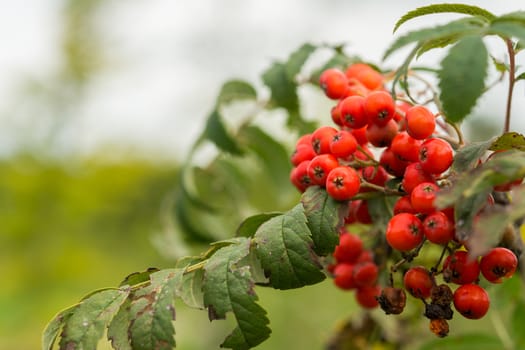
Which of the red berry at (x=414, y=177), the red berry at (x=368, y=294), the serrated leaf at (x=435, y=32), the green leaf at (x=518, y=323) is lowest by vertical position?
the green leaf at (x=518, y=323)

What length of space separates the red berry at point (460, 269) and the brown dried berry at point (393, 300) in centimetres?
11

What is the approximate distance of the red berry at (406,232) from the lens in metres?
1.14

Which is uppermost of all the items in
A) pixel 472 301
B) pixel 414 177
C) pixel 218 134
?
pixel 218 134

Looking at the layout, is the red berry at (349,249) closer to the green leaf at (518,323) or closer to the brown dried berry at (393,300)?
the brown dried berry at (393,300)

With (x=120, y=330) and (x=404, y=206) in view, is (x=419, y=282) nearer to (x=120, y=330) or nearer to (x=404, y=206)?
(x=404, y=206)

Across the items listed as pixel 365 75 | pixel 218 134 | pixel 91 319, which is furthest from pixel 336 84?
pixel 91 319

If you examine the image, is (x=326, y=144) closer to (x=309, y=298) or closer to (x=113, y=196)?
(x=113, y=196)

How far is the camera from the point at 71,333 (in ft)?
3.66

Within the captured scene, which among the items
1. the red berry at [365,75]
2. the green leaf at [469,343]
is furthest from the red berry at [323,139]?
the green leaf at [469,343]

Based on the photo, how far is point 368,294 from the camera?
5.15 feet

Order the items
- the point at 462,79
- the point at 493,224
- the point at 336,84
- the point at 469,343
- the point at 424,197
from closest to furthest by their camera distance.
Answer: the point at 493,224 → the point at 462,79 → the point at 424,197 → the point at 336,84 → the point at 469,343

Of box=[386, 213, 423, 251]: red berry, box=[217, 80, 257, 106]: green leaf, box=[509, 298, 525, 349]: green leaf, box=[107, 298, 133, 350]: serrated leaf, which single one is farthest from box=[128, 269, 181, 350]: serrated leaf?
box=[509, 298, 525, 349]: green leaf

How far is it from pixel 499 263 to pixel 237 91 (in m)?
1.17

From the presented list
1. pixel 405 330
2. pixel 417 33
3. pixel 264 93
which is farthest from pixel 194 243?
pixel 417 33
